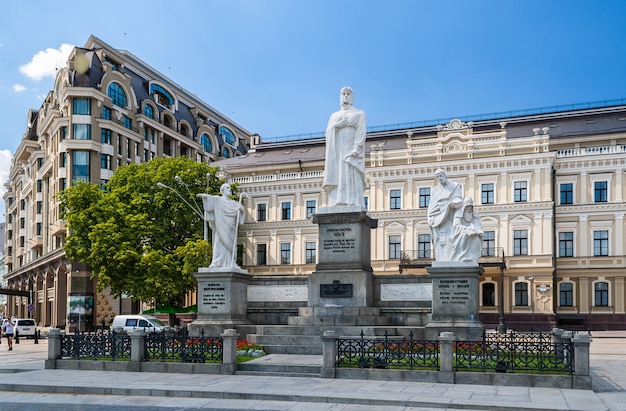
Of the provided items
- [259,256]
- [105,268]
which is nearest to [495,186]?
[259,256]

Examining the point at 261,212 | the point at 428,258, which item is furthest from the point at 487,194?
the point at 261,212

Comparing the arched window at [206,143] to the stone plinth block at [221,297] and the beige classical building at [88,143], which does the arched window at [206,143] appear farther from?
the stone plinth block at [221,297]

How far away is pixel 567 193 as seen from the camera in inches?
2076

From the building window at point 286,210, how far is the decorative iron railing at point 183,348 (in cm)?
4228

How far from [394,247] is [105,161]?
26243 mm

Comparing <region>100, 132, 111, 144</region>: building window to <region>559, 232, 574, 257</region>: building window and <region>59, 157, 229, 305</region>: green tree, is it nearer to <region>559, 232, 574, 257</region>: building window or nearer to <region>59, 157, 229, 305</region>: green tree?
Answer: <region>59, 157, 229, 305</region>: green tree

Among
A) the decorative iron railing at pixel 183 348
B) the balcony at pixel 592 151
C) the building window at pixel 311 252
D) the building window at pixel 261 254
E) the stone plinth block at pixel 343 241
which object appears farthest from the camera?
the building window at pixel 261 254

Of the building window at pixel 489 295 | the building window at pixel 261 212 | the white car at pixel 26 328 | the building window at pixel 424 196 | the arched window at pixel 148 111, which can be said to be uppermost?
the arched window at pixel 148 111

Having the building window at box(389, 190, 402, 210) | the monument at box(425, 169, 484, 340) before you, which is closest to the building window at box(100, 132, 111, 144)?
the building window at box(389, 190, 402, 210)

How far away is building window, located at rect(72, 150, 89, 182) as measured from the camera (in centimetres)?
6066

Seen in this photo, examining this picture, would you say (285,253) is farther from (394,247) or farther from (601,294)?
(601,294)

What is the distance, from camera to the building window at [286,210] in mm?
60603

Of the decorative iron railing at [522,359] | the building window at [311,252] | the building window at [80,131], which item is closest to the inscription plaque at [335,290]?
the decorative iron railing at [522,359]

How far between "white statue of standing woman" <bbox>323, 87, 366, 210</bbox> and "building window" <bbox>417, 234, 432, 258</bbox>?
112 feet
